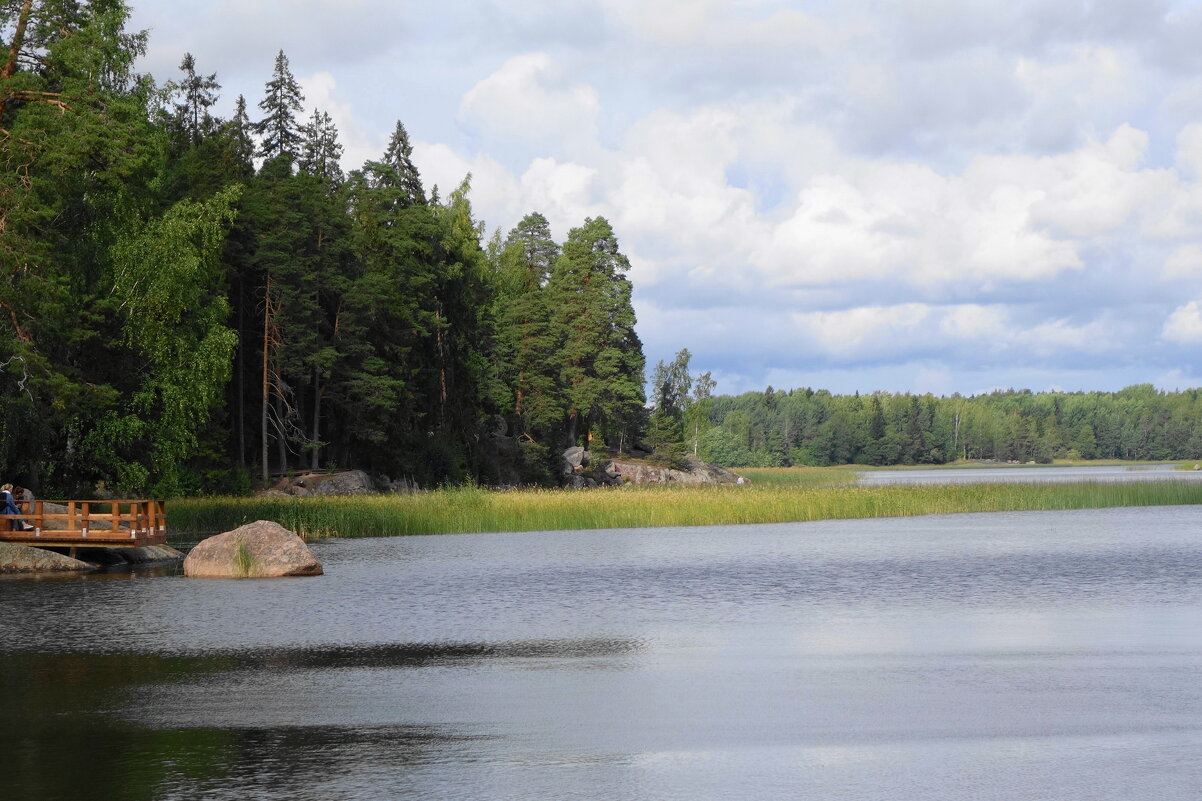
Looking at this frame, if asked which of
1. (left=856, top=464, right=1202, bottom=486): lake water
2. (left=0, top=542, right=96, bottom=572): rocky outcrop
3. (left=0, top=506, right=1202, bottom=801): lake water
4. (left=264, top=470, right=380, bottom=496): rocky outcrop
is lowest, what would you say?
(left=0, top=506, right=1202, bottom=801): lake water

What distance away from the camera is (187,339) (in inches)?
1748

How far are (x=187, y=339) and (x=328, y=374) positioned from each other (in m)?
15.0

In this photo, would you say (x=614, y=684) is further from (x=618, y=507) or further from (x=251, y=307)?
(x=251, y=307)

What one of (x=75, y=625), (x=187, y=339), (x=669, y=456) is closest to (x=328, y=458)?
(x=187, y=339)

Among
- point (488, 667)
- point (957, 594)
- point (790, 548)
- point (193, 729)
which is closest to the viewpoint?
point (193, 729)

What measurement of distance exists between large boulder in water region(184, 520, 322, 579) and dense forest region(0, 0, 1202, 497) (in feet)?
30.9

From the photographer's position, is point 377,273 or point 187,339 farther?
point 377,273

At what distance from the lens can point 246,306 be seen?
6006cm

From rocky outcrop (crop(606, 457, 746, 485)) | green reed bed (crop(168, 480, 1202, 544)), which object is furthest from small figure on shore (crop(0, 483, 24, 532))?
rocky outcrop (crop(606, 457, 746, 485))

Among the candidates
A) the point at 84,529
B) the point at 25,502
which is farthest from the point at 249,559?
the point at 25,502

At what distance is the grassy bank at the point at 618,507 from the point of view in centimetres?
4059

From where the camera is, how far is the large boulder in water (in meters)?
27.5

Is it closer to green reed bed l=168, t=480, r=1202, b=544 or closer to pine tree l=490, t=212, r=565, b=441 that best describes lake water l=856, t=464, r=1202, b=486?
green reed bed l=168, t=480, r=1202, b=544

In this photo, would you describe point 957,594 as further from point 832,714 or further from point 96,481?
point 96,481
